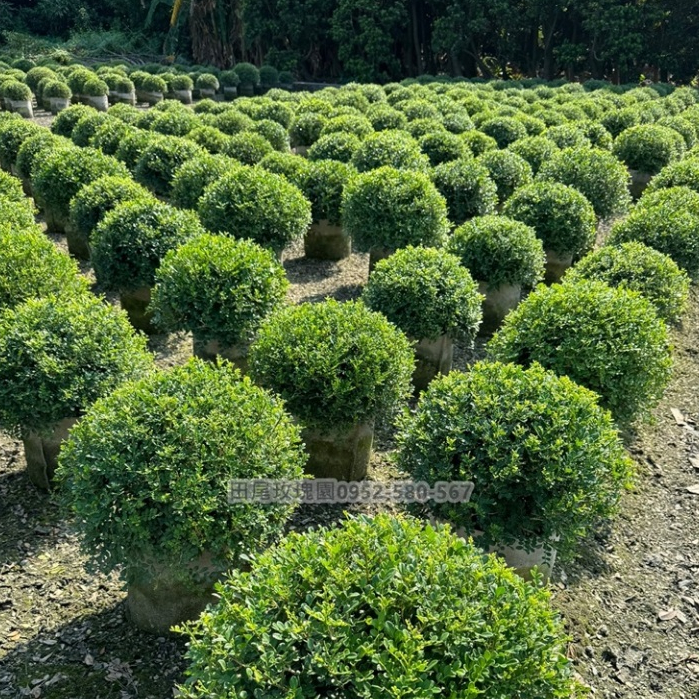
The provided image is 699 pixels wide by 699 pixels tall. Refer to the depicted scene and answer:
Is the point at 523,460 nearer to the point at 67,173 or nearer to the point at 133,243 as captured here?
the point at 133,243

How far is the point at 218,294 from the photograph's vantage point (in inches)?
263

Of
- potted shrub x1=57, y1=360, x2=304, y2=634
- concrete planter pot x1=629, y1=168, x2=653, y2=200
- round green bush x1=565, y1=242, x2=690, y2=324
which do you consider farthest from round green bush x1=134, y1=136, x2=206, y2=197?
concrete planter pot x1=629, y1=168, x2=653, y2=200

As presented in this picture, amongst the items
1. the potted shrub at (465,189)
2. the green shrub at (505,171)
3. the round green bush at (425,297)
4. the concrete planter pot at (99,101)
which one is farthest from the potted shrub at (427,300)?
the concrete planter pot at (99,101)

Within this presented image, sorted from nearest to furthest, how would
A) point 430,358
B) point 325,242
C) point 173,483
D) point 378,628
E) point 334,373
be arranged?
point 378,628, point 173,483, point 334,373, point 430,358, point 325,242

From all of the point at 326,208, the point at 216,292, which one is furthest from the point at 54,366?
the point at 326,208

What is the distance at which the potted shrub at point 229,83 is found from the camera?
31.0 metres

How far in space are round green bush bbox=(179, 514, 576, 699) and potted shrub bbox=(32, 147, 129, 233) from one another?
918 centimetres

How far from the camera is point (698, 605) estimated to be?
521 centimetres

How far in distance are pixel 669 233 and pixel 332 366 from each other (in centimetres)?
579

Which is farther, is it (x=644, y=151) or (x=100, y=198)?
(x=644, y=151)

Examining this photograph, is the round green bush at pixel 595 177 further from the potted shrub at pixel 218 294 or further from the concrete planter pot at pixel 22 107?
the concrete planter pot at pixel 22 107

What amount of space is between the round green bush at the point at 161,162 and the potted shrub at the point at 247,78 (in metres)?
21.6

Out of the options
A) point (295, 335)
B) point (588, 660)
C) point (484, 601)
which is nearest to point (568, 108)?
point (295, 335)

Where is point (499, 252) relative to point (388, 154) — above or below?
below
